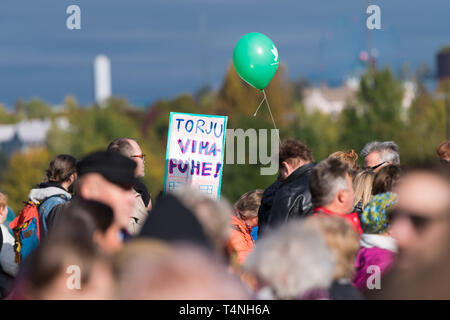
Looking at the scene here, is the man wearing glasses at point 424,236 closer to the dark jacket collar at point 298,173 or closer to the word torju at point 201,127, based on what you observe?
the dark jacket collar at point 298,173

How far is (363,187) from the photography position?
223 inches

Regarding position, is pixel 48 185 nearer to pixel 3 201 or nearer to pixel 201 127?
pixel 3 201

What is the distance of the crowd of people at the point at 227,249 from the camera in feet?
7.89

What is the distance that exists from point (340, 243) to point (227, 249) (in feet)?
2.38

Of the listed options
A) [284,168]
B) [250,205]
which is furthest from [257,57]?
[284,168]

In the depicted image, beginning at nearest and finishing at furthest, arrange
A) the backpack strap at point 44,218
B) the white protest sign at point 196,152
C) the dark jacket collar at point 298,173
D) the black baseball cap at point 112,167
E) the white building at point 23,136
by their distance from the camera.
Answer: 1. the black baseball cap at point 112,167
2. the dark jacket collar at point 298,173
3. the backpack strap at point 44,218
4. the white protest sign at point 196,152
5. the white building at point 23,136

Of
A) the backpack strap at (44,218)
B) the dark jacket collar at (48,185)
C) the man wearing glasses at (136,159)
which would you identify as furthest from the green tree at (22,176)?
the man wearing glasses at (136,159)

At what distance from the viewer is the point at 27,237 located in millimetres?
6477

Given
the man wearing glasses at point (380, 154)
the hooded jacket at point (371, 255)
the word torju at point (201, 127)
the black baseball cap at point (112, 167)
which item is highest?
the word torju at point (201, 127)

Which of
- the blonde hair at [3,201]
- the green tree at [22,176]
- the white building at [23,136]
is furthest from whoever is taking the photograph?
the white building at [23,136]

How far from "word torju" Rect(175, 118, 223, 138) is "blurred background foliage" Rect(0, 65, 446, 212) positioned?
2255cm

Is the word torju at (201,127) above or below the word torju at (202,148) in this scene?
above
